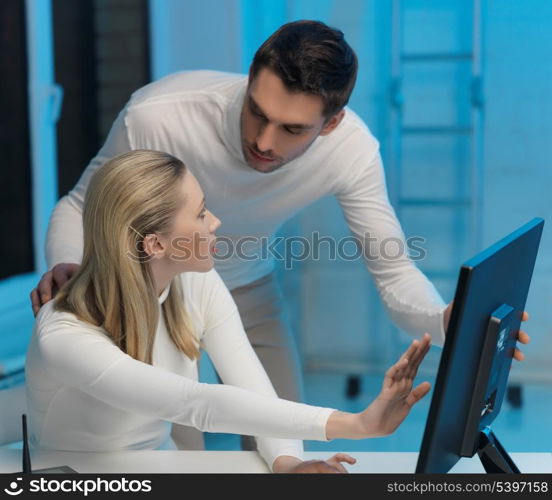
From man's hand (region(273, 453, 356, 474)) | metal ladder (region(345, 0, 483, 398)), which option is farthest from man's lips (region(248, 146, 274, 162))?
metal ladder (region(345, 0, 483, 398))

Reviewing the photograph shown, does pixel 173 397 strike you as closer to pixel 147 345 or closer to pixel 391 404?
pixel 147 345

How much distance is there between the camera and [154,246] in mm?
1635

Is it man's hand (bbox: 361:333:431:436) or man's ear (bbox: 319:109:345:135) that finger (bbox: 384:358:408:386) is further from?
man's ear (bbox: 319:109:345:135)

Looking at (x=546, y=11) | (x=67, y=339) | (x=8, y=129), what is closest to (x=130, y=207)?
(x=67, y=339)

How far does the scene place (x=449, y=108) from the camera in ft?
12.7

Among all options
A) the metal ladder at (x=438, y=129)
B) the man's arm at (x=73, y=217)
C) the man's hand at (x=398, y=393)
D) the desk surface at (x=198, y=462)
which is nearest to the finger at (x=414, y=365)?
the man's hand at (x=398, y=393)

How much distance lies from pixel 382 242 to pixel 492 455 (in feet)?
2.88

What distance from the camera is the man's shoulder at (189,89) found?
81.4 inches

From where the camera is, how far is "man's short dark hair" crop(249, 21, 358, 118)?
177cm

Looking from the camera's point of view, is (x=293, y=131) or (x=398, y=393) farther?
(x=293, y=131)

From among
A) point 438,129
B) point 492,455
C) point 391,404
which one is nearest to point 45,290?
point 391,404


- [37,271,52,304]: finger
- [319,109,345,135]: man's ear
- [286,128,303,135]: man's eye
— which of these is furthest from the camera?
[319,109,345,135]: man's ear
